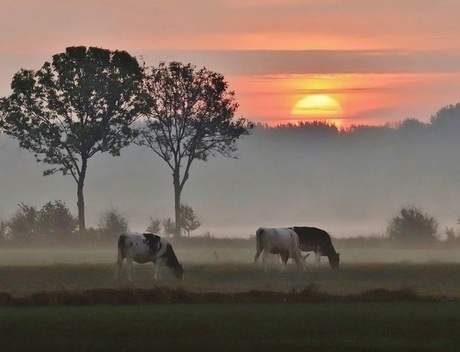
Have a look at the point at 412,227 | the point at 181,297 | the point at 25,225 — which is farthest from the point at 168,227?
the point at 181,297

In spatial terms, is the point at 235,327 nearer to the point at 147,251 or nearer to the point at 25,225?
the point at 147,251

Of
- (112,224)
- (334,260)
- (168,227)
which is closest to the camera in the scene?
(334,260)

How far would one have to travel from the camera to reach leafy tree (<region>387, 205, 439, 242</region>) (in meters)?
83.4

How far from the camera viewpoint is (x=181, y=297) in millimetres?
40281

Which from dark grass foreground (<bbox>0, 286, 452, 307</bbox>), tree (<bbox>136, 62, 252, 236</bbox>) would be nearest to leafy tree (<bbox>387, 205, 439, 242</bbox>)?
tree (<bbox>136, 62, 252, 236</bbox>)

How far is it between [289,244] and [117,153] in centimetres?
3598

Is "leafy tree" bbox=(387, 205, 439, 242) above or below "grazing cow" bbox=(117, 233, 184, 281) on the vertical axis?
above

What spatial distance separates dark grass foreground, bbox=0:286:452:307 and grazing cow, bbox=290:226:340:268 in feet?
70.9

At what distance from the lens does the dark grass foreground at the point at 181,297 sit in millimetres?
39594

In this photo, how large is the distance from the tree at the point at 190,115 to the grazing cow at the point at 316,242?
96.8 ft

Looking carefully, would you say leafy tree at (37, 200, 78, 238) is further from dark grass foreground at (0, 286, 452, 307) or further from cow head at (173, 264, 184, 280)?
dark grass foreground at (0, 286, 452, 307)

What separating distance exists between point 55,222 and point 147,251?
37459mm

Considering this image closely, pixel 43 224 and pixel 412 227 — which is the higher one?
pixel 43 224

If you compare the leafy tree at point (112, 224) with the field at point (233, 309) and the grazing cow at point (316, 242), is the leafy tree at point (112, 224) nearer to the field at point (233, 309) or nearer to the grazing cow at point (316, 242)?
the grazing cow at point (316, 242)
